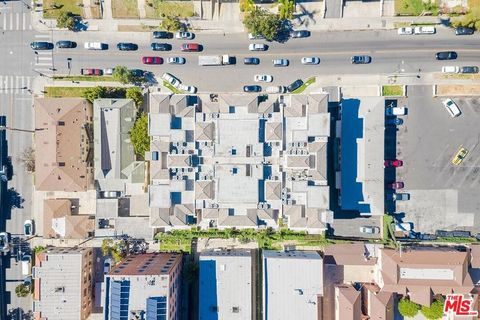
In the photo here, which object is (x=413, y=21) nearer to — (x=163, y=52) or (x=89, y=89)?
(x=163, y=52)

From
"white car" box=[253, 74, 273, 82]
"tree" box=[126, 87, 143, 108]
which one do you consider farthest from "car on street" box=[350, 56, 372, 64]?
"tree" box=[126, 87, 143, 108]

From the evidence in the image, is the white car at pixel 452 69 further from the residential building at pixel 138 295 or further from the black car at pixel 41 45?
the black car at pixel 41 45

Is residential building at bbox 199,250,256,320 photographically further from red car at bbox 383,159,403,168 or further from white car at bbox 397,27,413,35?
white car at bbox 397,27,413,35

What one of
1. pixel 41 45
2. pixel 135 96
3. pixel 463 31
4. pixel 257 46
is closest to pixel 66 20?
pixel 41 45

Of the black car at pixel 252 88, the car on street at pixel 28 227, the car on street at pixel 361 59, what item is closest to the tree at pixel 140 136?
the black car at pixel 252 88

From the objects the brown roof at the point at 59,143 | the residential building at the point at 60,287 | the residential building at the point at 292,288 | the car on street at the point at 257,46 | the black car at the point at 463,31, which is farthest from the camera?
the car on street at the point at 257,46

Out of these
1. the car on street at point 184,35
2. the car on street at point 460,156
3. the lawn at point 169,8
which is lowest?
the car on street at point 460,156
